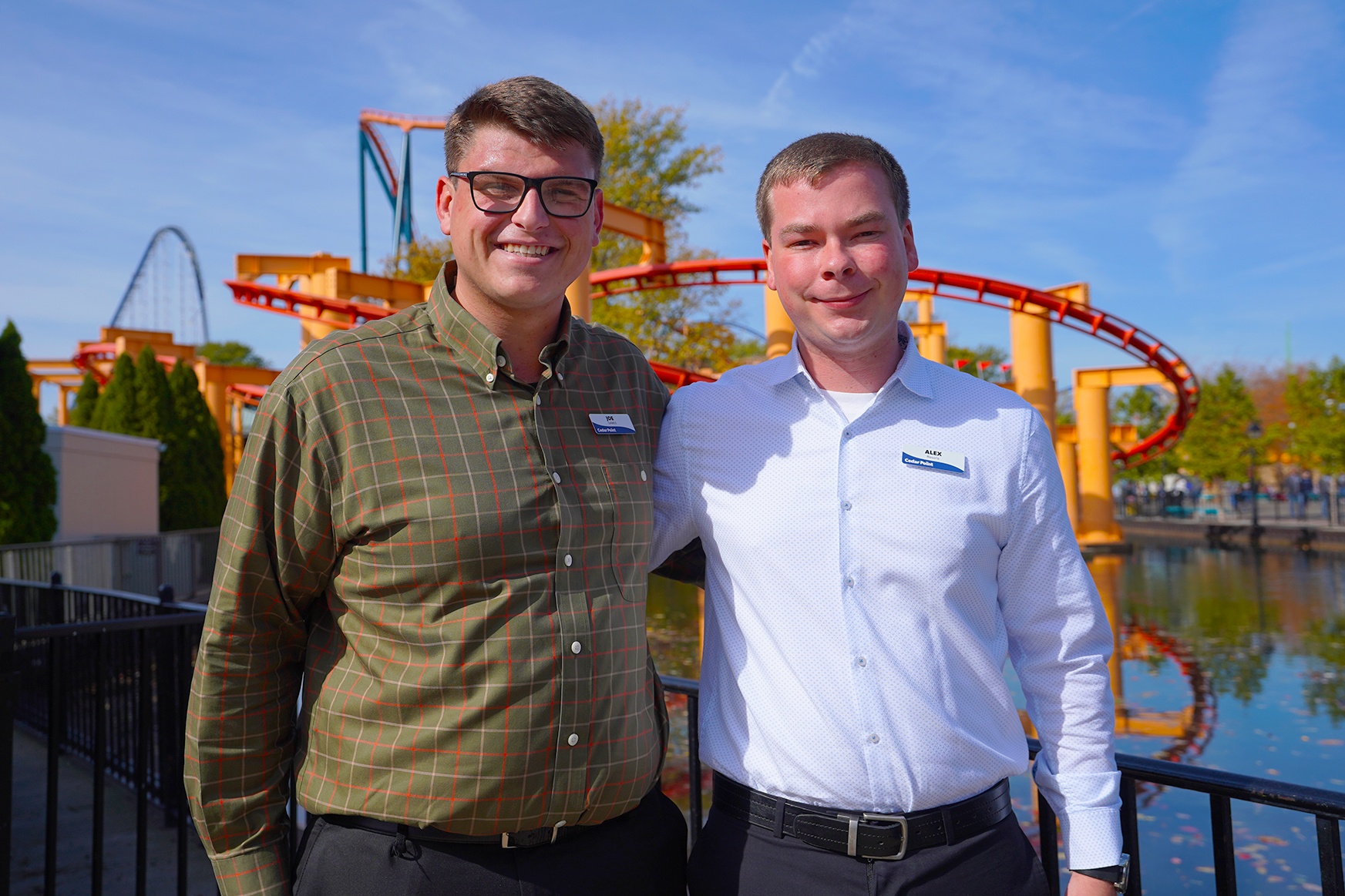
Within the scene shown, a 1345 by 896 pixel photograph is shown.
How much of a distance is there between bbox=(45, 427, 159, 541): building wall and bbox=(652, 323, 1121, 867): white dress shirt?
1743cm

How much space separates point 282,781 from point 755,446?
4.00 feet

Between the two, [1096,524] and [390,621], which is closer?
[390,621]

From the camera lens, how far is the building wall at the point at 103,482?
17.4m

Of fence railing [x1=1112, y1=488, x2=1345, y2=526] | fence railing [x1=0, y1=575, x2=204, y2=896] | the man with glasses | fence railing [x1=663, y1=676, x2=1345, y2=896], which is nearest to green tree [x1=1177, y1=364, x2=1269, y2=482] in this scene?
fence railing [x1=1112, y1=488, x2=1345, y2=526]

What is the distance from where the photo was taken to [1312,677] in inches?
466

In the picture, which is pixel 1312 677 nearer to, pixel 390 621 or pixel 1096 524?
pixel 390 621

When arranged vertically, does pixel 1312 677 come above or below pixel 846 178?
below

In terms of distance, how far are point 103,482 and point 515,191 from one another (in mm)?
19401

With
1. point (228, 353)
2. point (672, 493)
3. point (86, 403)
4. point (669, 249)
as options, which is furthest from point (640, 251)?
point (228, 353)

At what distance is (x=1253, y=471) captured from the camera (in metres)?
35.9

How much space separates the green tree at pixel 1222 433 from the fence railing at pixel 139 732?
38969 millimetres

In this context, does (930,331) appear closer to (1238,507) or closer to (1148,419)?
(1238,507)

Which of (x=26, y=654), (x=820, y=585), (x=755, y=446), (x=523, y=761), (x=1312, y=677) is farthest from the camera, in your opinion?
(x=1312, y=677)

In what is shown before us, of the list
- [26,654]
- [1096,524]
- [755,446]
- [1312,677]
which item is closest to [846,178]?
[755,446]
